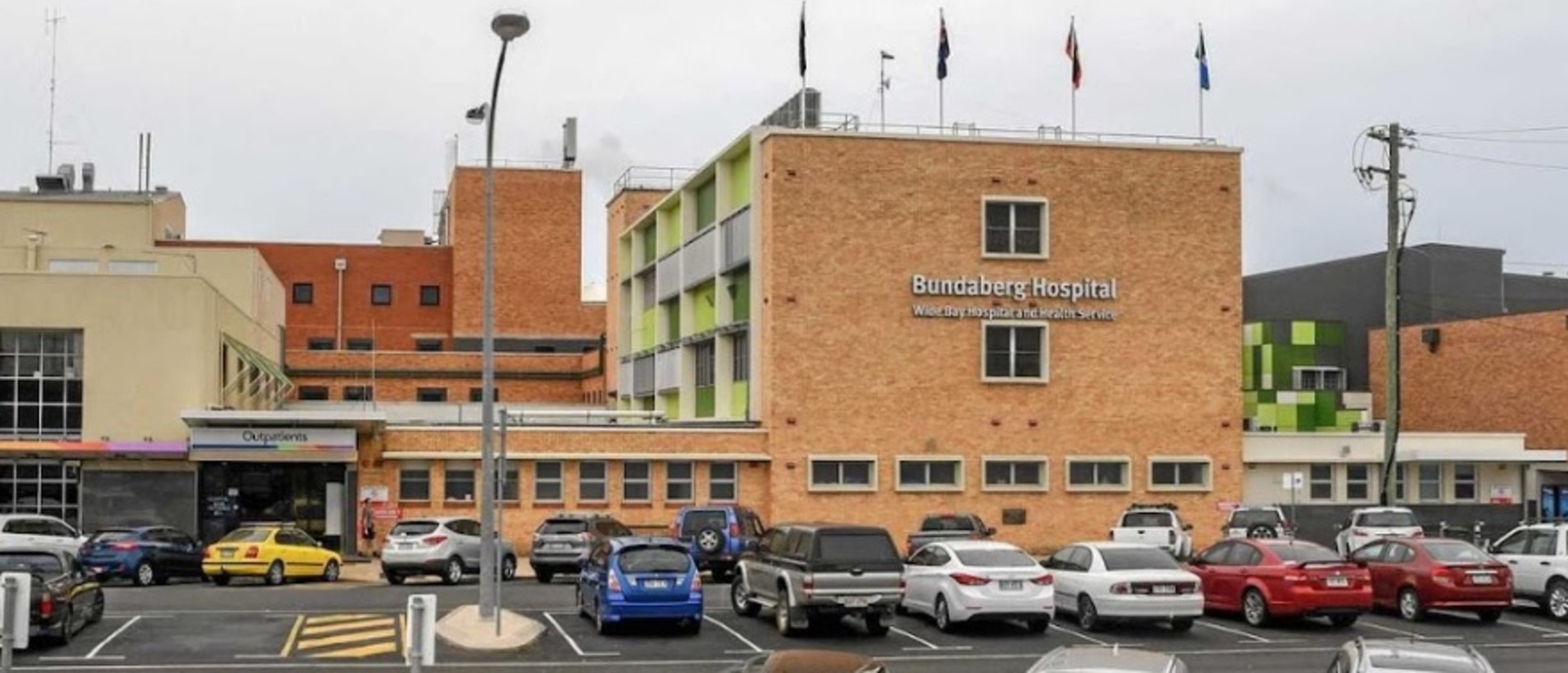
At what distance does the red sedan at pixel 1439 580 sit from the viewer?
95.6 ft

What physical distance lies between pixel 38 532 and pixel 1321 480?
35731 mm

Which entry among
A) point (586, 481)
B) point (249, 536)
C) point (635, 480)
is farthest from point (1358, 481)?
point (249, 536)

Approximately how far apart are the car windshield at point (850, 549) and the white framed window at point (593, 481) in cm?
2283

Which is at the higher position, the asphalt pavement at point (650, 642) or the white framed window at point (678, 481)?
the white framed window at point (678, 481)

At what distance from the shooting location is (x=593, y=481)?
4847 cm

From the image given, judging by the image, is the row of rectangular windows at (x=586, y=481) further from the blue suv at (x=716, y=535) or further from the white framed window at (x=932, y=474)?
the blue suv at (x=716, y=535)

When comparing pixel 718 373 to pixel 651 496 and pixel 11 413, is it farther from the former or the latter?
pixel 11 413

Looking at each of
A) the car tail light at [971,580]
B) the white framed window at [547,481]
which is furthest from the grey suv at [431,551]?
the car tail light at [971,580]

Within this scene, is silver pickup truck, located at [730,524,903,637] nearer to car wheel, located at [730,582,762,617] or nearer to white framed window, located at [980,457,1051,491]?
car wheel, located at [730,582,762,617]

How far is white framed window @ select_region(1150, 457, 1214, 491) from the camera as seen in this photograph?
5172 centimetres

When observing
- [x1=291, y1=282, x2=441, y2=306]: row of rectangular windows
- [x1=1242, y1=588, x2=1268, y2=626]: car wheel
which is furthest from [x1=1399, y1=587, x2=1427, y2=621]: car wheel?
[x1=291, y1=282, x2=441, y2=306]: row of rectangular windows

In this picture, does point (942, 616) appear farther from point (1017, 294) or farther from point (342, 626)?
point (1017, 294)

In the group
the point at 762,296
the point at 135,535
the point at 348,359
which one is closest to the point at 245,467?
the point at 135,535

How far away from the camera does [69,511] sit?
44.2 m
